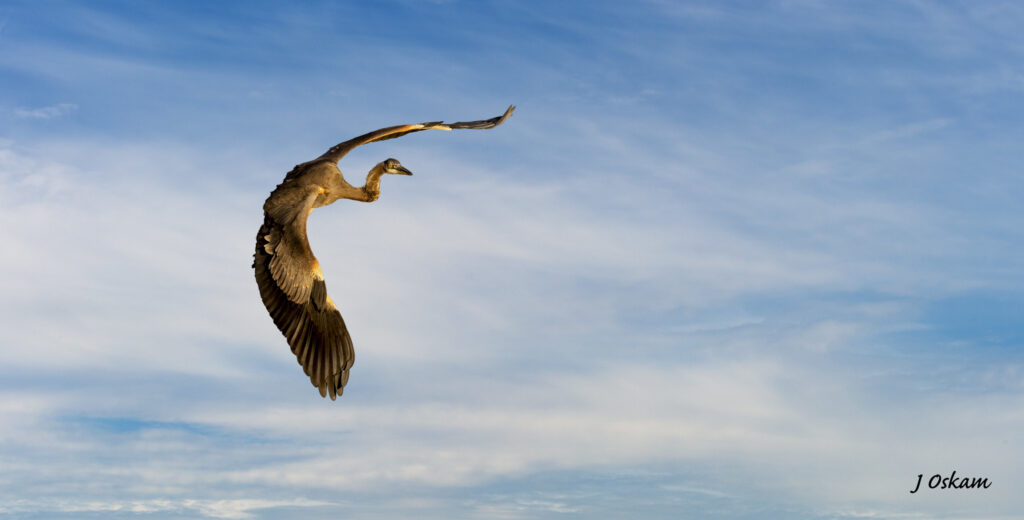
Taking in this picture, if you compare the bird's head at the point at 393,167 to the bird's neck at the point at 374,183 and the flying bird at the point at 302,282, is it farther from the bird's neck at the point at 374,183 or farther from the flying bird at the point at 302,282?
the flying bird at the point at 302,282

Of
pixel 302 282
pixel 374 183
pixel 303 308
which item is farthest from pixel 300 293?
pixel 374 183

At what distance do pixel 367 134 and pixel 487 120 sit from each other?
9.21ft

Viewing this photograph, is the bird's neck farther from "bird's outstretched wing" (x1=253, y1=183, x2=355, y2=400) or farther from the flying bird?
"bird's outstretched wing" (x1=253, y1=183, x2=355, y2=400)

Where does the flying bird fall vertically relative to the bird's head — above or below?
below

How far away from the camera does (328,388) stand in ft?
57.9

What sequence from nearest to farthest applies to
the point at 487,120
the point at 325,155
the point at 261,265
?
the point at 261,265, the point at 325,155, the point at 487,120

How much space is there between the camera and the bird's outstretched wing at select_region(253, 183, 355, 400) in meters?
17.4

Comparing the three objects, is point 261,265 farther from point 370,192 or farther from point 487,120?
point 487,120

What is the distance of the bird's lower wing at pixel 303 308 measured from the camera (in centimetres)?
1742

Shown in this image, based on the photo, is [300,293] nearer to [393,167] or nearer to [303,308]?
[303,308]

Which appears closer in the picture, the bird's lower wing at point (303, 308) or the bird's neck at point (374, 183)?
the bird's lower wing at point (303, 308)

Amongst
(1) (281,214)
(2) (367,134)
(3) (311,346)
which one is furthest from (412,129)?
(3) (311,346)

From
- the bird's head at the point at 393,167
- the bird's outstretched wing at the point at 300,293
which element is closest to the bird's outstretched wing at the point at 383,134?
the bird's head at the point at 393,167

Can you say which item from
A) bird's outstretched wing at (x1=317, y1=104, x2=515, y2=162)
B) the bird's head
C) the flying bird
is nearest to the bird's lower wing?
the flying bird
